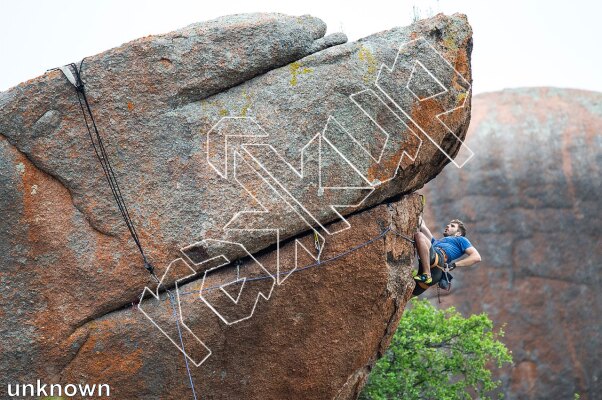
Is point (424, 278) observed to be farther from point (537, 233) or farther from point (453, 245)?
point (537, 233)

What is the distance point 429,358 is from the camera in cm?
1433

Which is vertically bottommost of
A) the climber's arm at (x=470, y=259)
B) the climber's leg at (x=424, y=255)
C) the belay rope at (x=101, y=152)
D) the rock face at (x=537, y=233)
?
the rock face at (x=537, y=233)

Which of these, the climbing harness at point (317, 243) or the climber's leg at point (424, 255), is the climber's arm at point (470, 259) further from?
the climbing harness at point (317, 243)

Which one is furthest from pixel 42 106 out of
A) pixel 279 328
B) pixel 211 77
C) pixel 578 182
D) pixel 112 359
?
pixel 578 182

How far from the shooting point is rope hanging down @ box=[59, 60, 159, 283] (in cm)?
869

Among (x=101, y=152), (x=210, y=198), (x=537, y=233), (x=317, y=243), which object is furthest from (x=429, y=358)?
(x=101, y=152)

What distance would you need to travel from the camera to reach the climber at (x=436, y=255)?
9.88 m

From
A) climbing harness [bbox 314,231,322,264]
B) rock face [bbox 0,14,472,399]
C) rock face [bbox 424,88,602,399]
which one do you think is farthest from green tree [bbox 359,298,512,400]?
climbing harness [bbox 314,231,322,264]

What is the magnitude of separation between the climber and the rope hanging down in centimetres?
317

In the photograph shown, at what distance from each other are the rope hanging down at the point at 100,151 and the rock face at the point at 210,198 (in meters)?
0.06

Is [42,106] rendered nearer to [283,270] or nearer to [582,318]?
[283,270]

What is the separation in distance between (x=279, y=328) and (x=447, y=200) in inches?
477

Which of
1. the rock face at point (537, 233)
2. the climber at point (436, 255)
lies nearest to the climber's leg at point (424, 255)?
the climber at point (436, 255)

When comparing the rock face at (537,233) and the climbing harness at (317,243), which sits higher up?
the climbing harness at (317,243)
